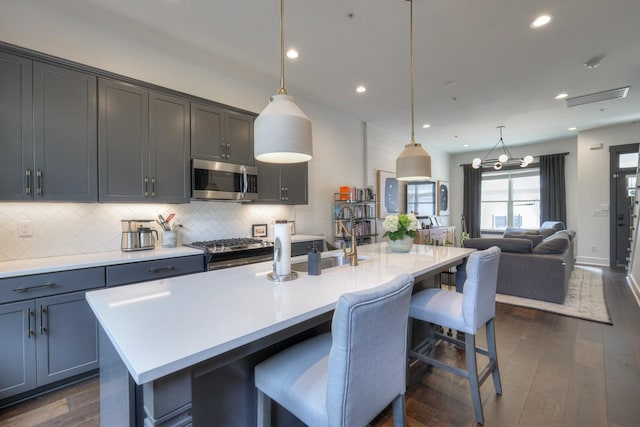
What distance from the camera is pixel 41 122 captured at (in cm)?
219

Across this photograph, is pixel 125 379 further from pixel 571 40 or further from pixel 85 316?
pixel 571 40

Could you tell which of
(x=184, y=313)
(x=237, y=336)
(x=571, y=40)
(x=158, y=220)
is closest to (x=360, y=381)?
(x=237, y=336)

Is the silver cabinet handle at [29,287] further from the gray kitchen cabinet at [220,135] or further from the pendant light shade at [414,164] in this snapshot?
the pendant light shade at [414,164]

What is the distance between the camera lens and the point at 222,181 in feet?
10.5

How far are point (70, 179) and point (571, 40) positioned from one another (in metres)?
4.90

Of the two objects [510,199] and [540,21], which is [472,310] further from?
[510,199]

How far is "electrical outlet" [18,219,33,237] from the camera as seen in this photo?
2350 mm

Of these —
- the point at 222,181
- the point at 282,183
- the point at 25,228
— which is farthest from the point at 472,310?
the point at 25,228

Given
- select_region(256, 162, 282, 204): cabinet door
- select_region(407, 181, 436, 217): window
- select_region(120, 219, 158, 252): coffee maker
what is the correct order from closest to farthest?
select_region(120, 219, 158, 252): coffee maker → select_region(256, 162, 282, 204): cabinet door → select_region(407, 181, 436, 217): window

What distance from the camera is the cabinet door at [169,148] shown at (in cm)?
277

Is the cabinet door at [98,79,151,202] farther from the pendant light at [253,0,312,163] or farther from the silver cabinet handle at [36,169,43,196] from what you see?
the pendant light at [253,0,312,163]

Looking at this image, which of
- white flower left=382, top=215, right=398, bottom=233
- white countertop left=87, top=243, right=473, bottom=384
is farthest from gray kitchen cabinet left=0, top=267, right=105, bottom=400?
white flower left=382, top=215, right=398, bottom=233

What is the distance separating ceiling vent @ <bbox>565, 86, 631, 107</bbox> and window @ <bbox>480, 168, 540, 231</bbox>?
11.4 feet

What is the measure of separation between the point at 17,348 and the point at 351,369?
239 cm
